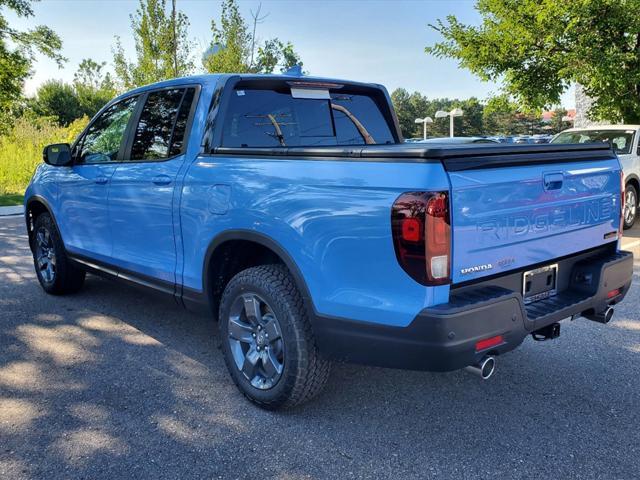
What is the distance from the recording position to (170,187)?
3602 mm

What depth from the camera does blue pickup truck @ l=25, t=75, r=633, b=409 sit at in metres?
2.43

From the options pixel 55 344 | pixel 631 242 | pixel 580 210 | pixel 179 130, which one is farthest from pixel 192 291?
pixel 631 242

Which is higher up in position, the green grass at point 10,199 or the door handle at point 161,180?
the door handle at point 161,180

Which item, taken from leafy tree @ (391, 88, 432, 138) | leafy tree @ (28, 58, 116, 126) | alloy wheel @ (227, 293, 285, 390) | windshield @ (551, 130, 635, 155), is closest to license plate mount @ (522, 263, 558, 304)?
alloy wheel @ (227, 293, 285, 390)

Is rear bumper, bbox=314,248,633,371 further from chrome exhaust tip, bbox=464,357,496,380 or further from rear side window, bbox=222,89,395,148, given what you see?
rear side window, bbox=222,89,395,148

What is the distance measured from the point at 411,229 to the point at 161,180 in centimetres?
195

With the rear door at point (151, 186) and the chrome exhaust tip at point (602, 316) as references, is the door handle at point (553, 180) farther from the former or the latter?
the rear door at point (151, 186)

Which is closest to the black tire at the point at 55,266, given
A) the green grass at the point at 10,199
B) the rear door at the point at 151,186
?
the rear door at the point at 151,186

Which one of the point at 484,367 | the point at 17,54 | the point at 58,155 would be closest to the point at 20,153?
the point at 17,54

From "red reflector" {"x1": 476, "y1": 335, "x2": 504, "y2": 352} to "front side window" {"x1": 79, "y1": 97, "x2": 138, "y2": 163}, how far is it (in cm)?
313

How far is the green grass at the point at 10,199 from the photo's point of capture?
558 inches

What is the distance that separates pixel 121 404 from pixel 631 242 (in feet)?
26.1

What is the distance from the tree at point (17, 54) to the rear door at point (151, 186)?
1807 cm

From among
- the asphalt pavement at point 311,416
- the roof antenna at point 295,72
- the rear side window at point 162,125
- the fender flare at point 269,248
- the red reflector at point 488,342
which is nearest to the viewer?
the red reflector at point 488,342
